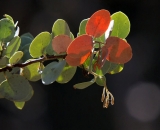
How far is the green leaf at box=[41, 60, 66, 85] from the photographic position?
0.98ft

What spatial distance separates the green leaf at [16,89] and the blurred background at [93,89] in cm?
174

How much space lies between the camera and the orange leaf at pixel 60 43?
1.02 feet

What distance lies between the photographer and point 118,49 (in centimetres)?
30

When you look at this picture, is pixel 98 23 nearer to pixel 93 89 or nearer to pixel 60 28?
pixel 60 28

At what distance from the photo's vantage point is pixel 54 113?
2150 millimetres

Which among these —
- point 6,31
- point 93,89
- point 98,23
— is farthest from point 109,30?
point 93,89

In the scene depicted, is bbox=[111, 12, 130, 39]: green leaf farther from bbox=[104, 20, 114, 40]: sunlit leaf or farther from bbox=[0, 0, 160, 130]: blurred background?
bbox=[0, 0, 160, 130]: blurred background

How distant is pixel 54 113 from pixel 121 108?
0.44 metres

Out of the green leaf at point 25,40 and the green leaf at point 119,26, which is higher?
the green leaf at point 119,26

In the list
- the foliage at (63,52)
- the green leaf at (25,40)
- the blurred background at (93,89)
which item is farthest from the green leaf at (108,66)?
the blurred background at (93,89)

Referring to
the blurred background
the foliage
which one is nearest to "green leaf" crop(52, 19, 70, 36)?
the foliage

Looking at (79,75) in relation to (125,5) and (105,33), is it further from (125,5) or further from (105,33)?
(105,33)

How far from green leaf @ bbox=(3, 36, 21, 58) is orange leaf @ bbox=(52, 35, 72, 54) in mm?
41

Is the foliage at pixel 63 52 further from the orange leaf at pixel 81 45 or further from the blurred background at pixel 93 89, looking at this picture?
the blurred background at pixel 93 89
